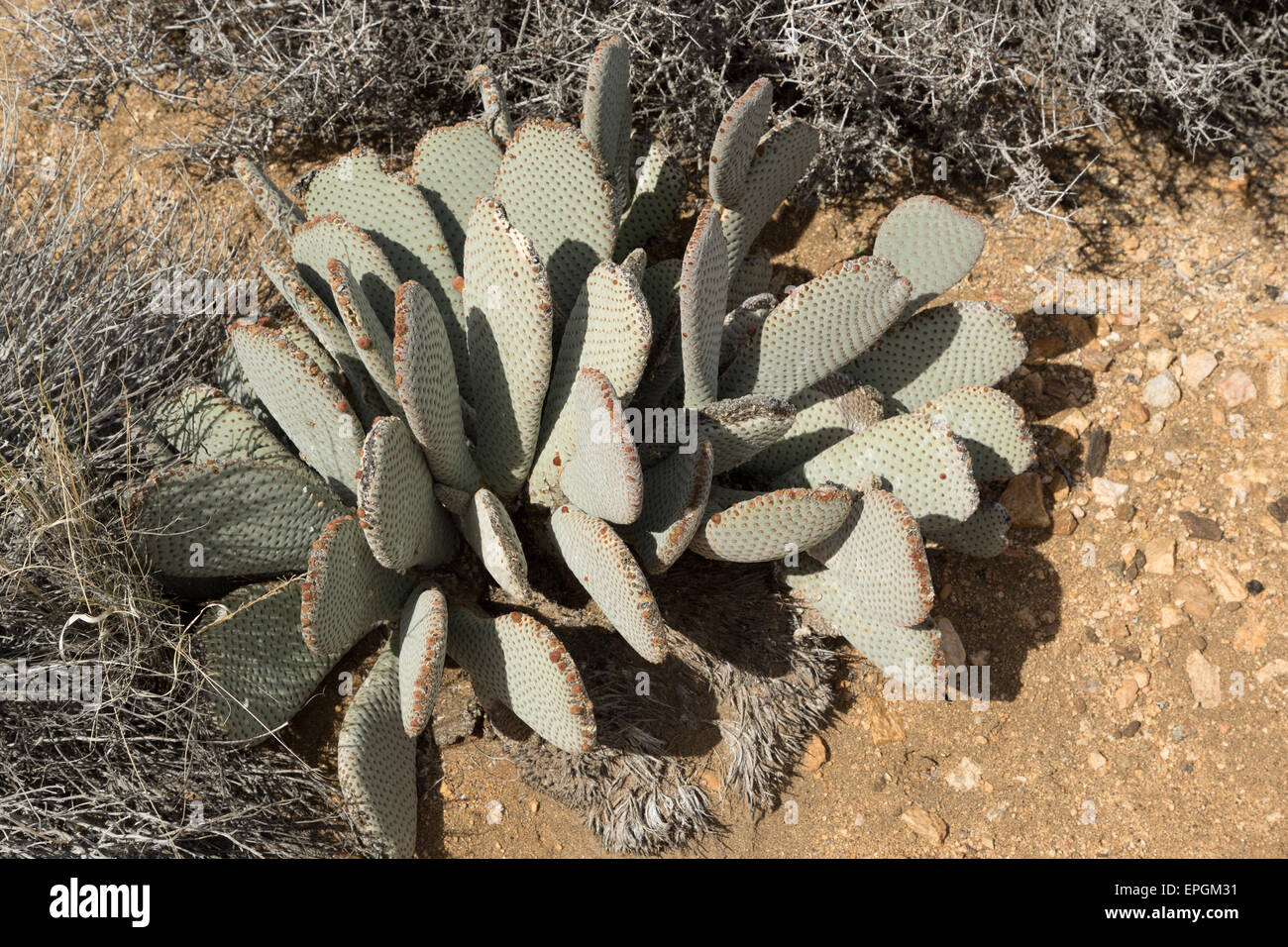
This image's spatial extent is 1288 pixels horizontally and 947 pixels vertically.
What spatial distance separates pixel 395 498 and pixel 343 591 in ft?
0.85

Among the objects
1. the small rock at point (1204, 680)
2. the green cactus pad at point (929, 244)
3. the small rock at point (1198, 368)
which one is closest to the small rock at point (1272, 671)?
the small rock at point (1204, 680)

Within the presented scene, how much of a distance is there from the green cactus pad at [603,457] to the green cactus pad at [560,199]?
606 mm

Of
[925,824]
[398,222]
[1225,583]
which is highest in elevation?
[398,222]

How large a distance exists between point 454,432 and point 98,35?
236 centimetres

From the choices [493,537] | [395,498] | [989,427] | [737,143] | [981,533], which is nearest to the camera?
[395,498]

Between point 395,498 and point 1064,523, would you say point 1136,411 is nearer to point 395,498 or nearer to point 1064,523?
point 1064,523

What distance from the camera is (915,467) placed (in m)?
2.67

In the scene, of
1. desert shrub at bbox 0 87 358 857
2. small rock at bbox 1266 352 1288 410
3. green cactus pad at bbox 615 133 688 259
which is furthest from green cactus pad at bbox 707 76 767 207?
small rock at bbox 1266 352 1288 410

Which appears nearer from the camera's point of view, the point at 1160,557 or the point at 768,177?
the point at 768,177

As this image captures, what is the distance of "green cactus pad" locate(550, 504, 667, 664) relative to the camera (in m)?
2.26

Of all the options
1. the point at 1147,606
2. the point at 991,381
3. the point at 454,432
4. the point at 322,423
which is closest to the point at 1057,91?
the point at 991,381

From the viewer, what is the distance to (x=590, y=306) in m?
2.63

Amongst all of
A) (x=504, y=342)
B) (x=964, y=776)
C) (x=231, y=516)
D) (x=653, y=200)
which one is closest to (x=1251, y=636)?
(x=964, y=776)

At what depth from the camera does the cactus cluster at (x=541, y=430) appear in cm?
242
